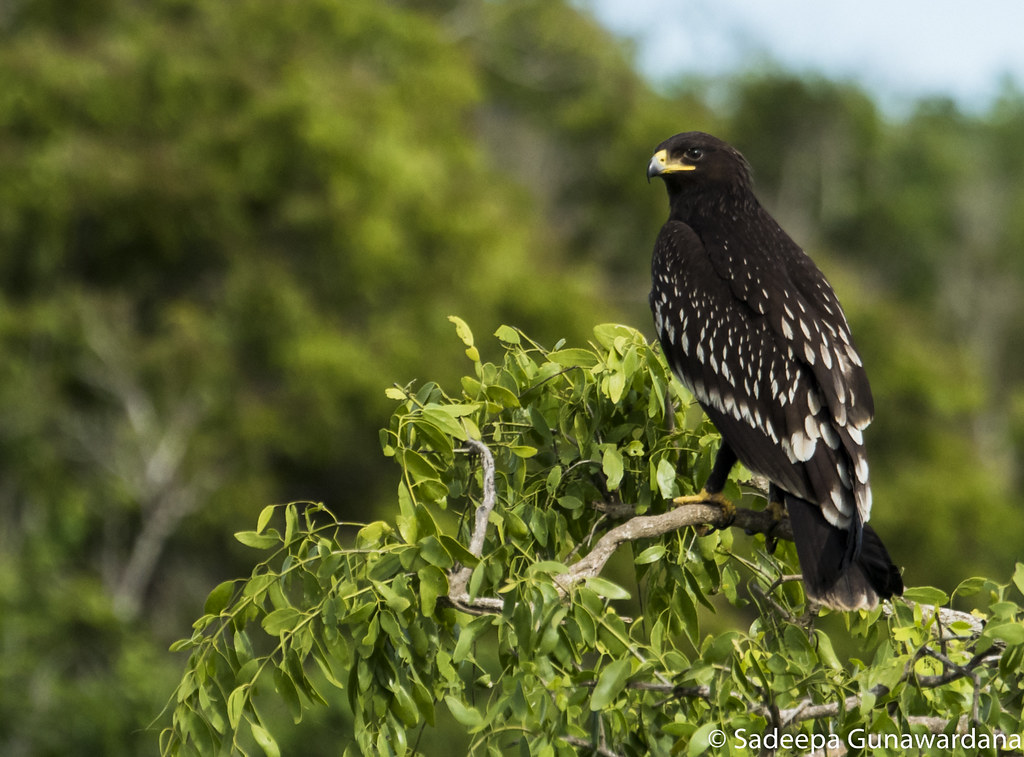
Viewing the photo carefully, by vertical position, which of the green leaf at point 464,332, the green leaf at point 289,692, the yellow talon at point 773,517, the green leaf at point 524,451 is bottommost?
the yellow talon at point 773,517

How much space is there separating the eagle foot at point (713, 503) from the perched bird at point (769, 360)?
2 centimetres

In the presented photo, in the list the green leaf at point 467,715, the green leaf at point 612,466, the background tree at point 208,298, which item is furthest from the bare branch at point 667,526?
the background tree at point 208,298

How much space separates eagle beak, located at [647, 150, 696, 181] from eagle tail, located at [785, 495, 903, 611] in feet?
6.31

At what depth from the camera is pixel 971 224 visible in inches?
2018

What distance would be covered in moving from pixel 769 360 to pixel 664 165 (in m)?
1.24

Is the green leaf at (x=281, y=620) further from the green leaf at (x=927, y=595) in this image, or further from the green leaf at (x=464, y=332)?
the green leaf at (x=927, y=595)

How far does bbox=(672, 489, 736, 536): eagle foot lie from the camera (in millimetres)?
3867

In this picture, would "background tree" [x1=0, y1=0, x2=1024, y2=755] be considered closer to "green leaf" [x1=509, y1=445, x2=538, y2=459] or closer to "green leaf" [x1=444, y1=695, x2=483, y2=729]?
"green leaf" [x1=509, y1=445, x2=538, y2=459]

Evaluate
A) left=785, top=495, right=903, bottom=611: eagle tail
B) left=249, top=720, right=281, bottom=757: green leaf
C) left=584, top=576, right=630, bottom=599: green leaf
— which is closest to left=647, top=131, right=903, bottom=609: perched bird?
left=785, top=495, right=903, bottom=611: eagle tail

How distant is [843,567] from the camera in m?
3.66

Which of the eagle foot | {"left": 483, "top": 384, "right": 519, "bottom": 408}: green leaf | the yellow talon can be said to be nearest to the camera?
{"left": 483, "top": 384, "right": 519, "bottom": 408}: green leaf

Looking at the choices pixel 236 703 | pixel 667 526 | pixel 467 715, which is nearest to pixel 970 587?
pixel 667 526

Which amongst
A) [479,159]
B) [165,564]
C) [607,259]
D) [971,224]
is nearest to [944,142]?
[971,224]

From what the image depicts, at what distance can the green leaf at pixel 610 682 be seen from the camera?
2736mm
